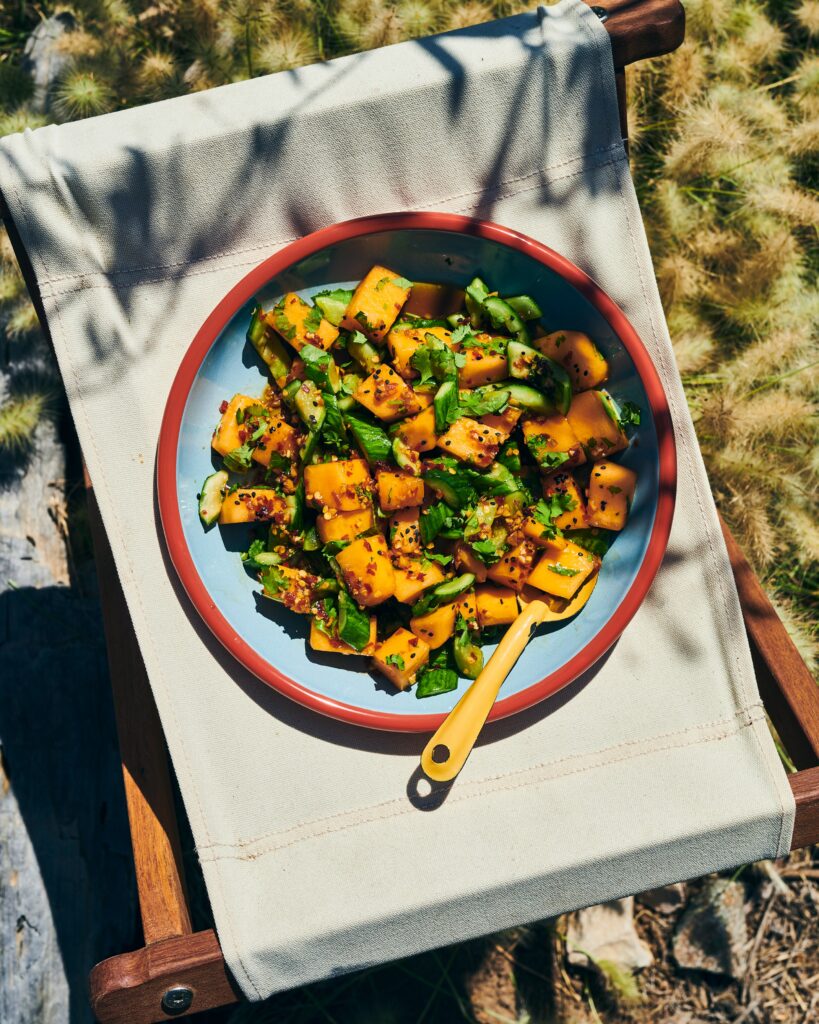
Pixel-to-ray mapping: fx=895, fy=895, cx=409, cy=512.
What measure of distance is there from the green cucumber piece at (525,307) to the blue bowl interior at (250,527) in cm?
5

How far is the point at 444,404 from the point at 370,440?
0.71 ft

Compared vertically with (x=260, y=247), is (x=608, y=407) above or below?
below

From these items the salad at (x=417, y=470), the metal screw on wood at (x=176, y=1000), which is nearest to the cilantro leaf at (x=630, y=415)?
the salad at (x=417, y=470)

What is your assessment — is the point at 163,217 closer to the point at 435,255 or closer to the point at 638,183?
the point at 435,255

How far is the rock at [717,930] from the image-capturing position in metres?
3.85

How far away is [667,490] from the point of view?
7.93ft

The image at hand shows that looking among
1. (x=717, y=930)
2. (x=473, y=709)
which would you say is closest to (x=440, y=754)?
(x=473, y=709)

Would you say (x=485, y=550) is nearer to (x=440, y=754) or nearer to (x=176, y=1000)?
(x=440, y=754)

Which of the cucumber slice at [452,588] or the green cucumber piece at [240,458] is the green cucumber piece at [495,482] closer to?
the cucumber slice at [452,588]

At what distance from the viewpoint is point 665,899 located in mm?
3906

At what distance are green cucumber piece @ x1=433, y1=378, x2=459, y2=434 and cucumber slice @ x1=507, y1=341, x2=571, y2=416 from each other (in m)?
0.20

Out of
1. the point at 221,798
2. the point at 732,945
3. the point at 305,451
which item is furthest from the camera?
the point at 732,945

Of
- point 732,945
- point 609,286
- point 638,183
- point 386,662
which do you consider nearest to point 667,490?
point 609,286

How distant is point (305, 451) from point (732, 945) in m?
3.04
